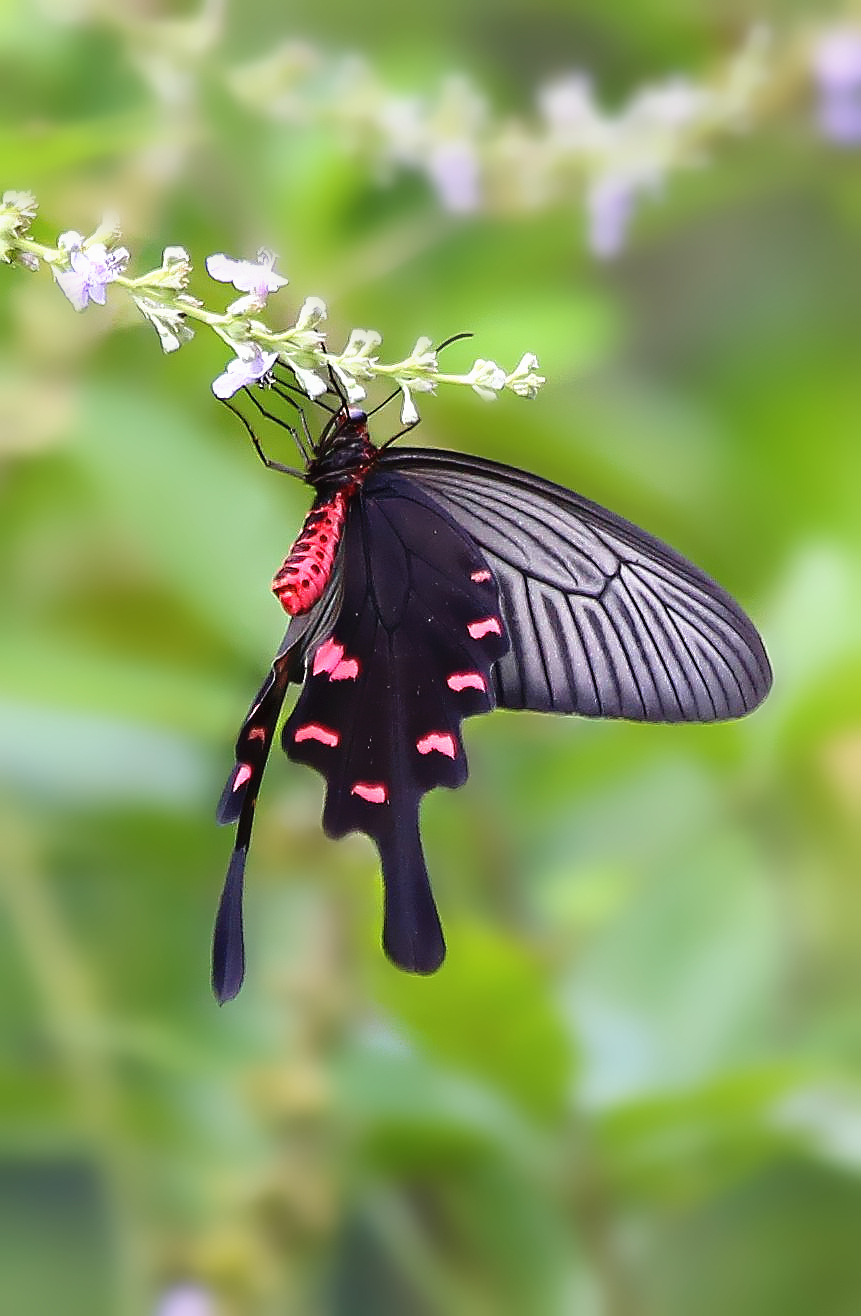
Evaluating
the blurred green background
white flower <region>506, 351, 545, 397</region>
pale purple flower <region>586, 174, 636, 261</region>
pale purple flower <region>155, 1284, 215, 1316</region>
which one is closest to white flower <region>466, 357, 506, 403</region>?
white flower <region>506, 351, 545, 397</region>

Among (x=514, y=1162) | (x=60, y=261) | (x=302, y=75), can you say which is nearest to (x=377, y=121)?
(x=302, y=75)

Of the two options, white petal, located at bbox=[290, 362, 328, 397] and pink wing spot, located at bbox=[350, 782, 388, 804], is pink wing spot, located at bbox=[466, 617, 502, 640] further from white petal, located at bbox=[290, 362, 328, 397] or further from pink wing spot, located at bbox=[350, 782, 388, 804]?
white petal, located at bbox=[290, 362, 328, 397]

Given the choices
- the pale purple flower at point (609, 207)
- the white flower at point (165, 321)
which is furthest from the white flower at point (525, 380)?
the pale purple flower at point (609, 207)

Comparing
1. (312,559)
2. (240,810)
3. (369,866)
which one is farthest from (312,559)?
(369,866)

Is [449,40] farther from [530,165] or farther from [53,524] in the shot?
[53,524]

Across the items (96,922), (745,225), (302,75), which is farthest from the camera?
(745,225)

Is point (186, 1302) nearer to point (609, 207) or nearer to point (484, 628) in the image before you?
point (484, 628)

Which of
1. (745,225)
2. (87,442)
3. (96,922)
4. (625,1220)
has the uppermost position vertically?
(745,225)
